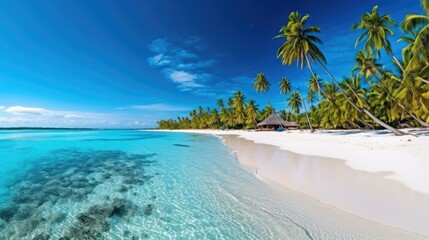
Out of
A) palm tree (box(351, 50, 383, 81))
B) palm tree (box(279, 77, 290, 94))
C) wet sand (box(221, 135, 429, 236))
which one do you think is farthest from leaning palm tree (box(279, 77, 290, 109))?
wet sand (box(221, 135, 429, 236))

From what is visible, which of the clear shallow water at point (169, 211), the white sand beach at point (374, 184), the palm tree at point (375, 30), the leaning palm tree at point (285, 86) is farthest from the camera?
the leaning palm tree at point (285, 86)

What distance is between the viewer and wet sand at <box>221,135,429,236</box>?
427 cm

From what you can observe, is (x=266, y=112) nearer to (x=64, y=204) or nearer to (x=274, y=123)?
(x=274, y=123)

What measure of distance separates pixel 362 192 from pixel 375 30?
60.8 ft

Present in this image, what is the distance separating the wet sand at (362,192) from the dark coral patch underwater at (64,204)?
4.56m

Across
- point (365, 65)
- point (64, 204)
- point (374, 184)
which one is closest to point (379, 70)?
point (365, 65)

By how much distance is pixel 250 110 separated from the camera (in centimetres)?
5000

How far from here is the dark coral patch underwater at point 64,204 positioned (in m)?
4.32

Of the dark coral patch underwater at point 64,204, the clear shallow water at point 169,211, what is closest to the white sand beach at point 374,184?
the clear shallow water at point 169,211

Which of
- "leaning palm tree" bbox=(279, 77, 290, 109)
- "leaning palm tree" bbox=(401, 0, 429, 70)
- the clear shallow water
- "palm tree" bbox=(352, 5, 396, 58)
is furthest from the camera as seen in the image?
"leaning palm tree" bbox=(279, 77, 290, 109)

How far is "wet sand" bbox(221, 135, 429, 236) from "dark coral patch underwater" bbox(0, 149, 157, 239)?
4564 millimetres

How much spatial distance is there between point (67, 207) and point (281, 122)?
1702 inches

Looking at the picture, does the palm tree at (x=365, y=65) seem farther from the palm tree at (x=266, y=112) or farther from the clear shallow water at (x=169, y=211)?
the palm tree at (x=266, y=112)

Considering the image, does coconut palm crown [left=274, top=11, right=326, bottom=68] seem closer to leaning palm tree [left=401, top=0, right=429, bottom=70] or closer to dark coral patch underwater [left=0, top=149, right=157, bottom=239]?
leaning palm tree [left=401, top=0, right=429, bottom=70]
